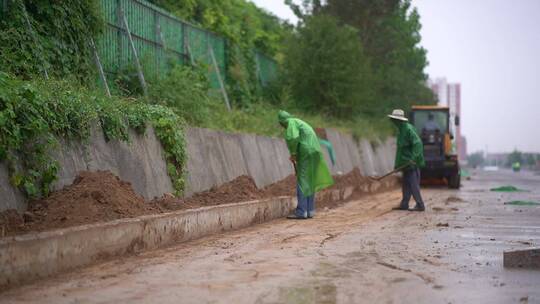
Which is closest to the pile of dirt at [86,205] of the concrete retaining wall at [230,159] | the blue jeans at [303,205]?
the concrete retaining wall at [230,159]

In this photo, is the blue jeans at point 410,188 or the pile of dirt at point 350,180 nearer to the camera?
the blue jeans at point 410,188

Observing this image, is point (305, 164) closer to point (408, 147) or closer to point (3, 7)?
point (408, 147)

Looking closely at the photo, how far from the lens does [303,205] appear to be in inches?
512

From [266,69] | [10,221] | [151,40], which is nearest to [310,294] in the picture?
A: [10,221]

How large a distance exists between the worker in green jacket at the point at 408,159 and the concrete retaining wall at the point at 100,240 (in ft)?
16.1

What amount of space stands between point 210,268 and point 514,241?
4342mm

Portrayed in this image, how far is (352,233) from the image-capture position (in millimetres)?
10102

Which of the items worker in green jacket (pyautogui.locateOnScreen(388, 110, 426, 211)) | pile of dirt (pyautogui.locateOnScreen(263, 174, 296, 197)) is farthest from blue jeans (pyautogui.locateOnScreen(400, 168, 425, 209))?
pile of dirt (pyautogui.locateOnScreen(263, 174, 296, 197))

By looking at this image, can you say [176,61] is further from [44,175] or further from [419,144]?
[44,175]

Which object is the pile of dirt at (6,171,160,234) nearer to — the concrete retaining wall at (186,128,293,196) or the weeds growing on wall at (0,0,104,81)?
the weeds growing on wall at (0,0,104,81)

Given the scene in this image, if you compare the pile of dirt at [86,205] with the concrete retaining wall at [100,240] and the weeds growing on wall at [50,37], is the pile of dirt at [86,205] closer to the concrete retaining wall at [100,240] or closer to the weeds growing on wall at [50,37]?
the concrete retaining wall at [100,240]

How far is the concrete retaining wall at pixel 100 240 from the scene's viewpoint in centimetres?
604

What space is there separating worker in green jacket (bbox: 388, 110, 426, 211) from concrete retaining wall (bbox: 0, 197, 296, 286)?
16.1ft

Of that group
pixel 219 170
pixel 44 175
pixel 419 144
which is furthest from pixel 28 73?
pixel 419 144
